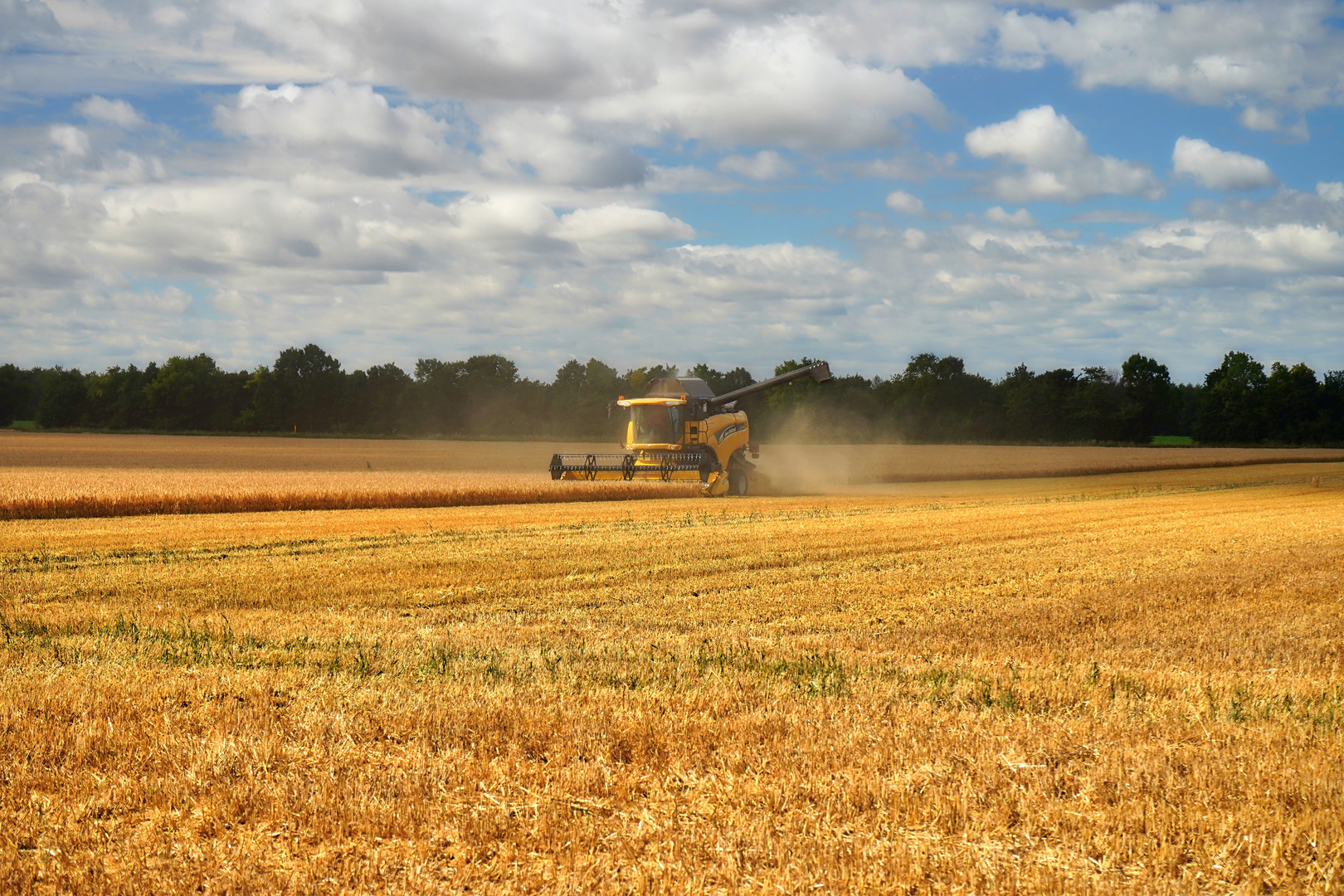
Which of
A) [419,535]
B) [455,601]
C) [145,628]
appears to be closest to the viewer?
[145,628]

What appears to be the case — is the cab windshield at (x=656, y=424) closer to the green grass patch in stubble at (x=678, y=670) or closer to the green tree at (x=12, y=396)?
the green grass patch in stubble at (x=678, y=670)

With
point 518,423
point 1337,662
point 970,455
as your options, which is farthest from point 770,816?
point 518,423

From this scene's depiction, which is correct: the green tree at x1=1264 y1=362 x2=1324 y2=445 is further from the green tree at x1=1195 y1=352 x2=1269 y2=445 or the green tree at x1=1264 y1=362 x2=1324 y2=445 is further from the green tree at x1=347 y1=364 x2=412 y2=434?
the green tree at x1=347 y1=364 x2=412 y2=434

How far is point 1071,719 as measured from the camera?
19.7ft

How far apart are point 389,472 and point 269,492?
31.2 feet

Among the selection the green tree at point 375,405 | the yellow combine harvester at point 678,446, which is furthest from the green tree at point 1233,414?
the yellow combine harvester at point 678,446

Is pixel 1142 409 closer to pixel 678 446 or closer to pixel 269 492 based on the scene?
pixel 678 446

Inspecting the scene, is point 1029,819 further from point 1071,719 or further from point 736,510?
point 736,510

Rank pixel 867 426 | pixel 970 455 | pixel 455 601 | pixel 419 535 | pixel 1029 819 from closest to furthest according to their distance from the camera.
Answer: pixel 1029 819, pixel 455 601, pixel 419 535, pixel 970 455, pixel 867 426

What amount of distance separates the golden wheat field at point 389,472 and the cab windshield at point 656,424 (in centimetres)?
140

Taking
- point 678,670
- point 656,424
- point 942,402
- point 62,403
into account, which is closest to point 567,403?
point 942,402

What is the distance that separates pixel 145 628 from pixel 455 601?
3.04 meters

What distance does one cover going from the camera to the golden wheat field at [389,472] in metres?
23.2

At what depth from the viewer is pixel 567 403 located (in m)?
97.9
